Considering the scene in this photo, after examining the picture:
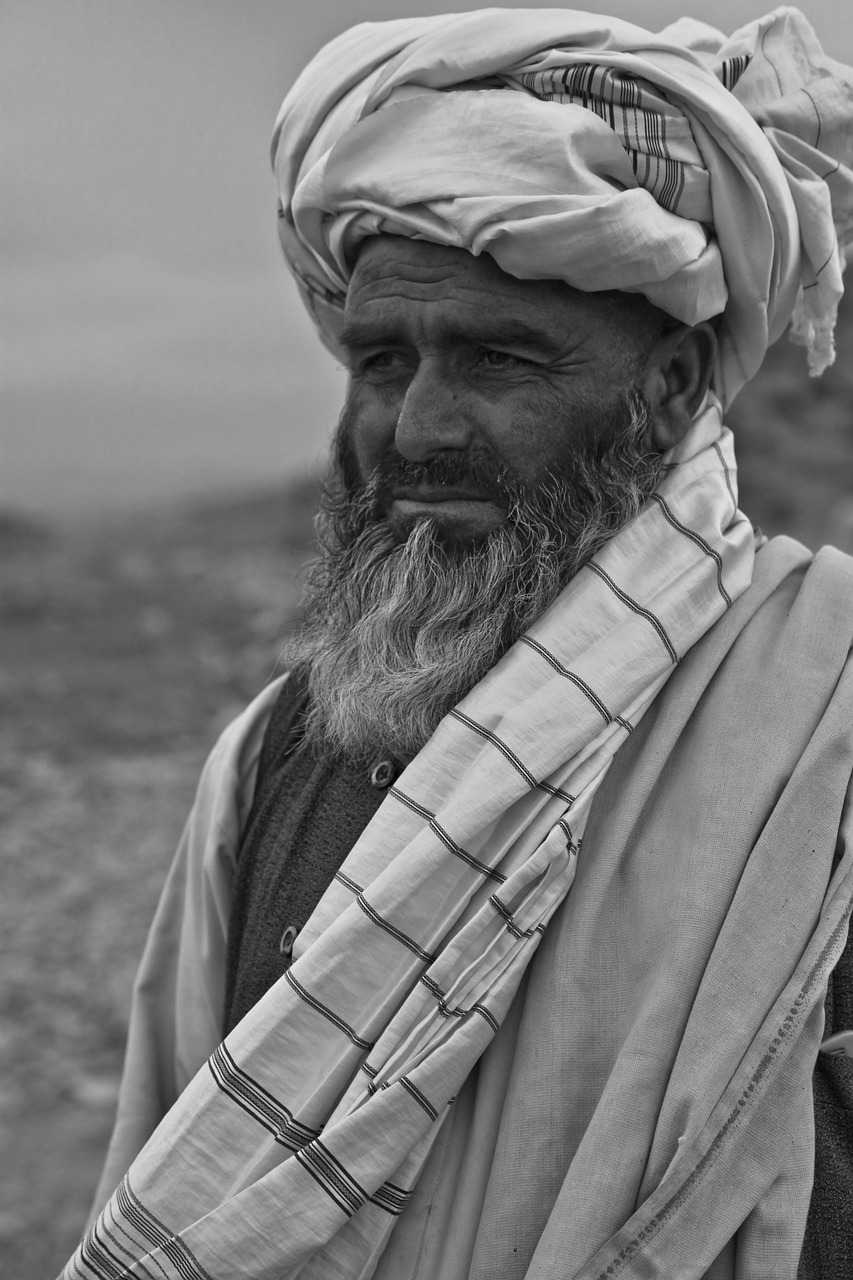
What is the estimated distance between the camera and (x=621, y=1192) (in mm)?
1286

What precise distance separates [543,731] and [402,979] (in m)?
0.35

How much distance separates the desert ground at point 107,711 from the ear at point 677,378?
78cm

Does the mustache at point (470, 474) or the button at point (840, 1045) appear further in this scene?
the mustache at point (470, 474)

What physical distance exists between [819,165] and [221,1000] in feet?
5.46

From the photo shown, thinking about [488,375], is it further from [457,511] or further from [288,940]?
[288,940]

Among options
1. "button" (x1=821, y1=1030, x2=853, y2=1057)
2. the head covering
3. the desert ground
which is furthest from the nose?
"button" (x1=821, y1=1030, x2=853, y2=1057)

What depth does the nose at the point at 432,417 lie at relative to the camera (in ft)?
5.52

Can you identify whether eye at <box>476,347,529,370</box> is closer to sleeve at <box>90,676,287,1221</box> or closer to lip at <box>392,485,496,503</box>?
lip at <box>392,485,496,503</box>

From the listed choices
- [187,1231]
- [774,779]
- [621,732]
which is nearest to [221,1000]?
[187,1231]

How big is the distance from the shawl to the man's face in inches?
8.9

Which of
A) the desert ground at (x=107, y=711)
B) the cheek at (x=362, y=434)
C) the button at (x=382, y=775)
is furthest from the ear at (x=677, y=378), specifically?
the desert ground at (x=107, y=711)

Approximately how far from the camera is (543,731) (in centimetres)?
150

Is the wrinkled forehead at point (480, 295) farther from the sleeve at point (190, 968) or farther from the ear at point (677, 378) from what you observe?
the sleeve at point (190, 968)

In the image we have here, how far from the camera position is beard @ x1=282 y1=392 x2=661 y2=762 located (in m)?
1.69
